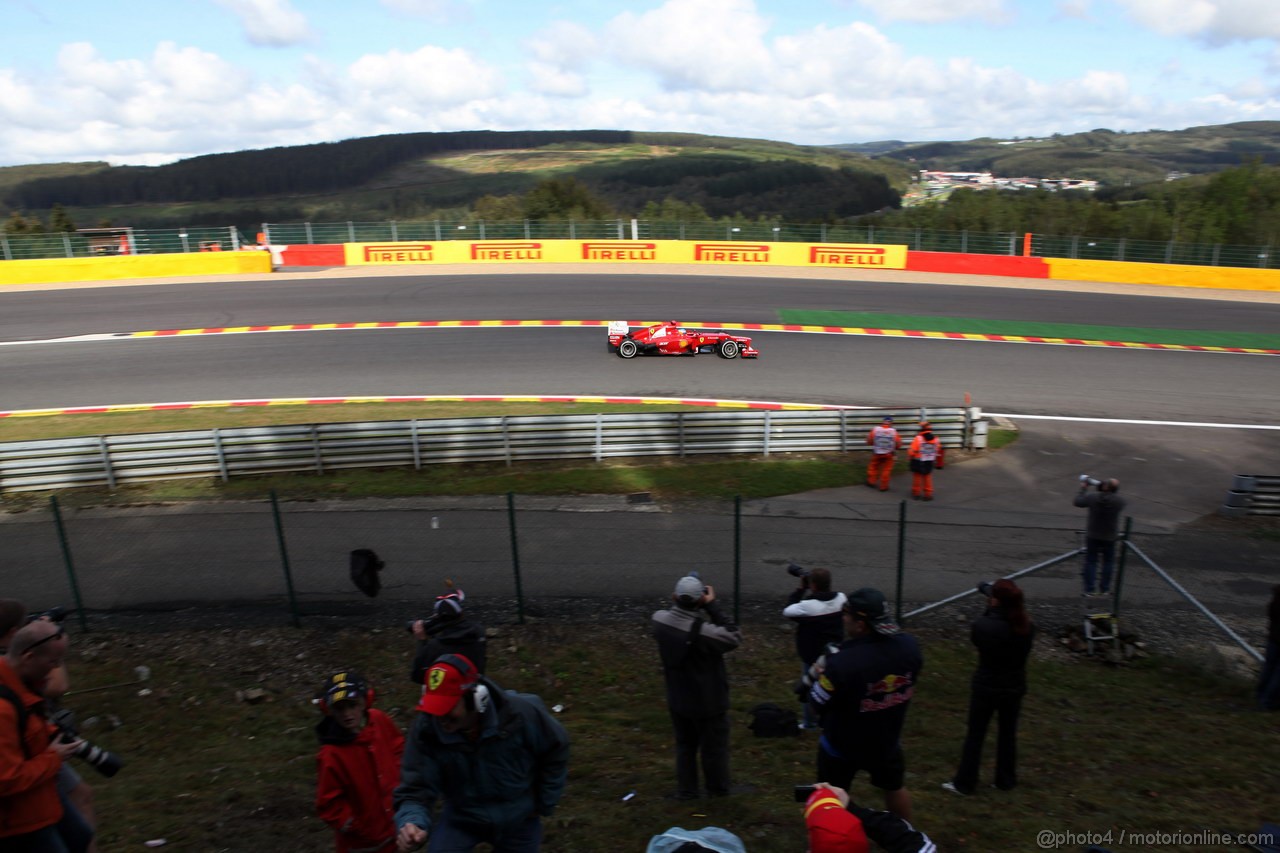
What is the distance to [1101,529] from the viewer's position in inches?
400

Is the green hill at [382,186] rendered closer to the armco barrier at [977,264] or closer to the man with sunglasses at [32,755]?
the armco barrier at [977,264]

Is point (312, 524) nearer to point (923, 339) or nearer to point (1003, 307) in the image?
point (923, 339)

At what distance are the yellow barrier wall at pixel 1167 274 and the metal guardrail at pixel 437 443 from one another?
86.0 ft

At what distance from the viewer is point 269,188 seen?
175m

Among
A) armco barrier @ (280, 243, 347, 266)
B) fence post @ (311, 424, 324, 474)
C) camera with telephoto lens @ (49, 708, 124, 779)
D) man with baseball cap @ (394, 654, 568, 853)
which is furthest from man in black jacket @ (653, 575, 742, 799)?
armco barrier @ (280, 243, 347, 266)

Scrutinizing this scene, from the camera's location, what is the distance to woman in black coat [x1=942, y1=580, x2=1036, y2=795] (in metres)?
5.34

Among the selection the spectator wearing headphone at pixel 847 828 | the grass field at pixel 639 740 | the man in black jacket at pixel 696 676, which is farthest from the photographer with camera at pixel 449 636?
the spectator wearing headphone at pixel 847 828

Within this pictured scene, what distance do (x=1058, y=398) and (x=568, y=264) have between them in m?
25.2

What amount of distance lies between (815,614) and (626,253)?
119 feet

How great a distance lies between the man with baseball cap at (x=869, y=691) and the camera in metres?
4.51

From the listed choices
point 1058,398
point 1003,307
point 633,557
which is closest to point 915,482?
point 633,557

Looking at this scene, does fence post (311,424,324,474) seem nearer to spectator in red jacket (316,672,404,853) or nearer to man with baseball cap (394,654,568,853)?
spectator in red jacket (316,672,404,853)

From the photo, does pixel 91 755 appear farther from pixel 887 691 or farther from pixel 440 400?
pixel 440 400

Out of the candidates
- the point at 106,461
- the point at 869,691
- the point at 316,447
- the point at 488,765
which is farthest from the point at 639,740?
the point at 106,461
